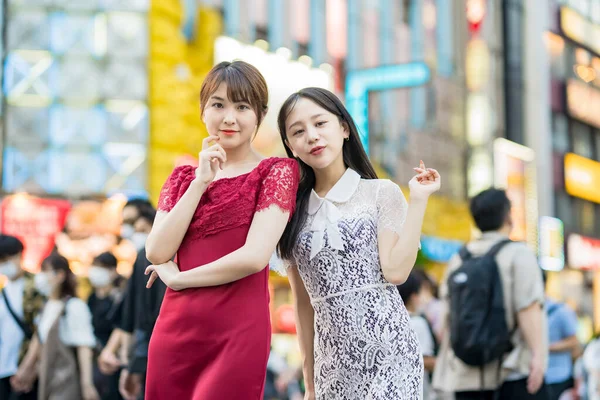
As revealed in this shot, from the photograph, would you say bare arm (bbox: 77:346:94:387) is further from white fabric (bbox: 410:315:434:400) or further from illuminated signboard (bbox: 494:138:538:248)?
illuminated signboard (bbox: 494:138:538:248)

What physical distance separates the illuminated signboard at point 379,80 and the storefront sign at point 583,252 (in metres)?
19.8

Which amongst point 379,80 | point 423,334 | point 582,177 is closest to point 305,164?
point 423,334

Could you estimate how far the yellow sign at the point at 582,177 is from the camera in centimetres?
4097

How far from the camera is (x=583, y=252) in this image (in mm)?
41469

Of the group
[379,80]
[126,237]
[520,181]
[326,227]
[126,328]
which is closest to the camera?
[326,227]

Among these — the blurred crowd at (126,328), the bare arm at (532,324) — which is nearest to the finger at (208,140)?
the blurred crowd at (126,328)

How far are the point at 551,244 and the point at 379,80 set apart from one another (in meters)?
17.7

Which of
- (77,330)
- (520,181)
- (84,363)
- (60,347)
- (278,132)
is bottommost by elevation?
(84,363)

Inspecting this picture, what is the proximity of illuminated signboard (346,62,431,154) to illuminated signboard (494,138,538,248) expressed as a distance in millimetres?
12199

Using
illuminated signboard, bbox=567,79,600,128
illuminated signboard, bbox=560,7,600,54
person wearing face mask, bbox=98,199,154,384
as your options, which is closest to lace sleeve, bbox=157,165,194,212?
person wearing face mask, bbox=98,199,154,384

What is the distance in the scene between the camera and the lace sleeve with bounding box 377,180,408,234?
390cm

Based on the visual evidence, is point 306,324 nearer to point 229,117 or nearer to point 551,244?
point 229,117

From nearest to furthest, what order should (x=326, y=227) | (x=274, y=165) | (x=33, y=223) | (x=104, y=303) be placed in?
1. (x=274, y=165)
2. (x=326, y=227)
3. (x=104, y=303)
4. (x=33, y=223)

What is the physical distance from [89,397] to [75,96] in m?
12.4
